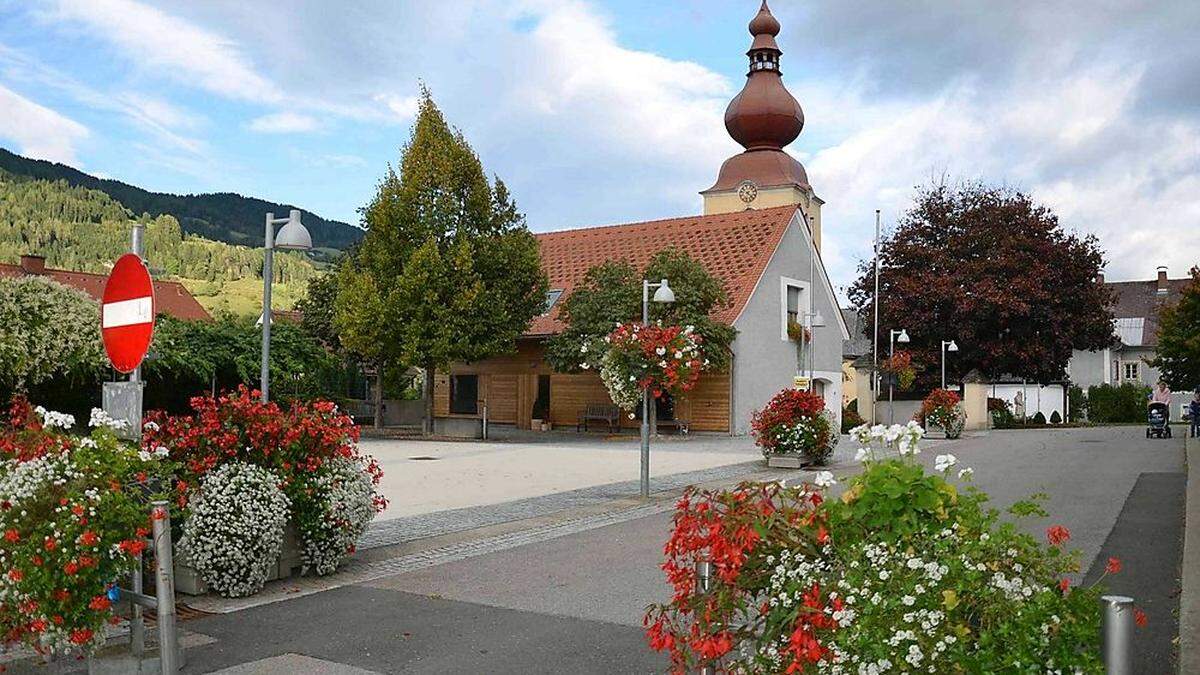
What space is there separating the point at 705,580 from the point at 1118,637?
157 centimetres

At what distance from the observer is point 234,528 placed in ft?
25.4

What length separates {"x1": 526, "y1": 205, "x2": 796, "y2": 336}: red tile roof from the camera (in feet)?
114

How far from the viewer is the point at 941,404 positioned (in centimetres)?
3344

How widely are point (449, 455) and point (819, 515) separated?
20.2 metres

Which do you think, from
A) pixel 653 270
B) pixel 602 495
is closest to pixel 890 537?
pixel 602 495

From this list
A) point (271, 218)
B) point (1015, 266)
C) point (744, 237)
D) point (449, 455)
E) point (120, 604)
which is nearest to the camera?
point (120, 604)

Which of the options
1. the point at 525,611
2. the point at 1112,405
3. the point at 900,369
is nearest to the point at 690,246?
the point at 900,369

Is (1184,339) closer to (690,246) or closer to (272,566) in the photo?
(690,246)

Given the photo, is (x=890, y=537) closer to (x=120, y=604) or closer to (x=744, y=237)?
(x=120, y=604)

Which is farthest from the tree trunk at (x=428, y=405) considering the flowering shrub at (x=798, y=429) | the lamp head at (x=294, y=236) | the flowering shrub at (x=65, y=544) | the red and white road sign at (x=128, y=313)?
the flowering shrub at (x=65, y=544)

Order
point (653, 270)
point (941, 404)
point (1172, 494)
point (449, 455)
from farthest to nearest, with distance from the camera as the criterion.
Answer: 1. point (941, 404)
2. point (653, 270)
3. point (449, 455)
4. point (1172, 494)

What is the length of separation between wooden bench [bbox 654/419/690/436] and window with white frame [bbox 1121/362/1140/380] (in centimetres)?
4904

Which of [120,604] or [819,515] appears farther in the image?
[120,604]

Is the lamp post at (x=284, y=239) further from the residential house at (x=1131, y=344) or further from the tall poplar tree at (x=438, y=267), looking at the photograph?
the residential house at (x=1131, y=344)
